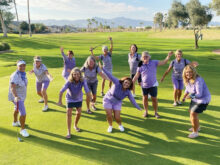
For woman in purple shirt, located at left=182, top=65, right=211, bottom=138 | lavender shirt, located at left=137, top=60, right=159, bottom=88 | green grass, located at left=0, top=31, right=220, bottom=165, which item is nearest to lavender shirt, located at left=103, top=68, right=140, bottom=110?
green grass, located at left=0, top=31, right=220, bottom=165

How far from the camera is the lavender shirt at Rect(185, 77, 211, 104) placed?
497cm

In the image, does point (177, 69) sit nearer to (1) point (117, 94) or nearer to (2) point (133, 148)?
(1) point (117, 94)

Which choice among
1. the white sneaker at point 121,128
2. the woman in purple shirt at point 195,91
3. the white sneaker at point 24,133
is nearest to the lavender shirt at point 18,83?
the white sneaker at point 24,133

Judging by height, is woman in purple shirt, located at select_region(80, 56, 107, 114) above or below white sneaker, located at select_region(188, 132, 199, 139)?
above

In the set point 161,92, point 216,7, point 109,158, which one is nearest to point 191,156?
point 109,158

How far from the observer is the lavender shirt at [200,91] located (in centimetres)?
Result: 497

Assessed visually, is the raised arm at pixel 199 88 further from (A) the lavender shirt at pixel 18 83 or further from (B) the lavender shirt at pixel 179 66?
(A) the lavender shirt at pixel 18 83

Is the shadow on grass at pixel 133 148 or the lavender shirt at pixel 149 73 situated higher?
the lavender shirt at pixel 149 73

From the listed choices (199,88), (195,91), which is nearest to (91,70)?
(195,91)

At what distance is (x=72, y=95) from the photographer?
550cm

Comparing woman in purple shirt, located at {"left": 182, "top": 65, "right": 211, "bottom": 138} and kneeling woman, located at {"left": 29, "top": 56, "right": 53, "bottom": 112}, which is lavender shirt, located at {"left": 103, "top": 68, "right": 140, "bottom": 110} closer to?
woman in purple shirt, located at {"left": 182, "top": 65, "right": 211, "bottom": 138}

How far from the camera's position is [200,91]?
4.96m

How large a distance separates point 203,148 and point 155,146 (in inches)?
43.9

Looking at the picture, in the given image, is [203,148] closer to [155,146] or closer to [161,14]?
[155,146]
